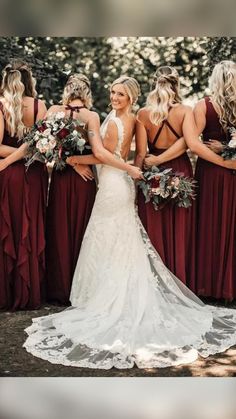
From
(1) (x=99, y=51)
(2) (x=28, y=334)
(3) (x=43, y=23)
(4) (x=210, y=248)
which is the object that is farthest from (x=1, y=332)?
(1) (x=99, y=51)

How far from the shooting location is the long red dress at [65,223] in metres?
5.85

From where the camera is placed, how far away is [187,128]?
5.66 metres

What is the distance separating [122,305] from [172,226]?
109 cm

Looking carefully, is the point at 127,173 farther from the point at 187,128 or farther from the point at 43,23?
the point at 43,23

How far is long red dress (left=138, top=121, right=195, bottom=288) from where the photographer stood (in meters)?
5.84

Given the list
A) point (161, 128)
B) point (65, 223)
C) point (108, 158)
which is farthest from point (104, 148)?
point (65, 223)

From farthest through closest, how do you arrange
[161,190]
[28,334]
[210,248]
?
[210,248] < [161,190] < [28,334]

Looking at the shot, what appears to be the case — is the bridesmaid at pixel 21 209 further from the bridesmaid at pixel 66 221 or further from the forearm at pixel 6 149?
the bridesmaid at pixel 66 221

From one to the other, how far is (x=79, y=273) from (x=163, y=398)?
90.1 inches

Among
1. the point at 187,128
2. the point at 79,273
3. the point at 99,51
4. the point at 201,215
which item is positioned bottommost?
the point at 79,273

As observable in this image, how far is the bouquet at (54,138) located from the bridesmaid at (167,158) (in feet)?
2.00

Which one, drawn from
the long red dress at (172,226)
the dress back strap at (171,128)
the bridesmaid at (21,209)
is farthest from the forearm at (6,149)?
the dress back strap at (171,128)

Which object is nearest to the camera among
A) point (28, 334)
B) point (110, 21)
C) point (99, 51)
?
point (110, 21)

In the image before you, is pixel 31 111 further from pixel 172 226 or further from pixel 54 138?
pixel 172 226
